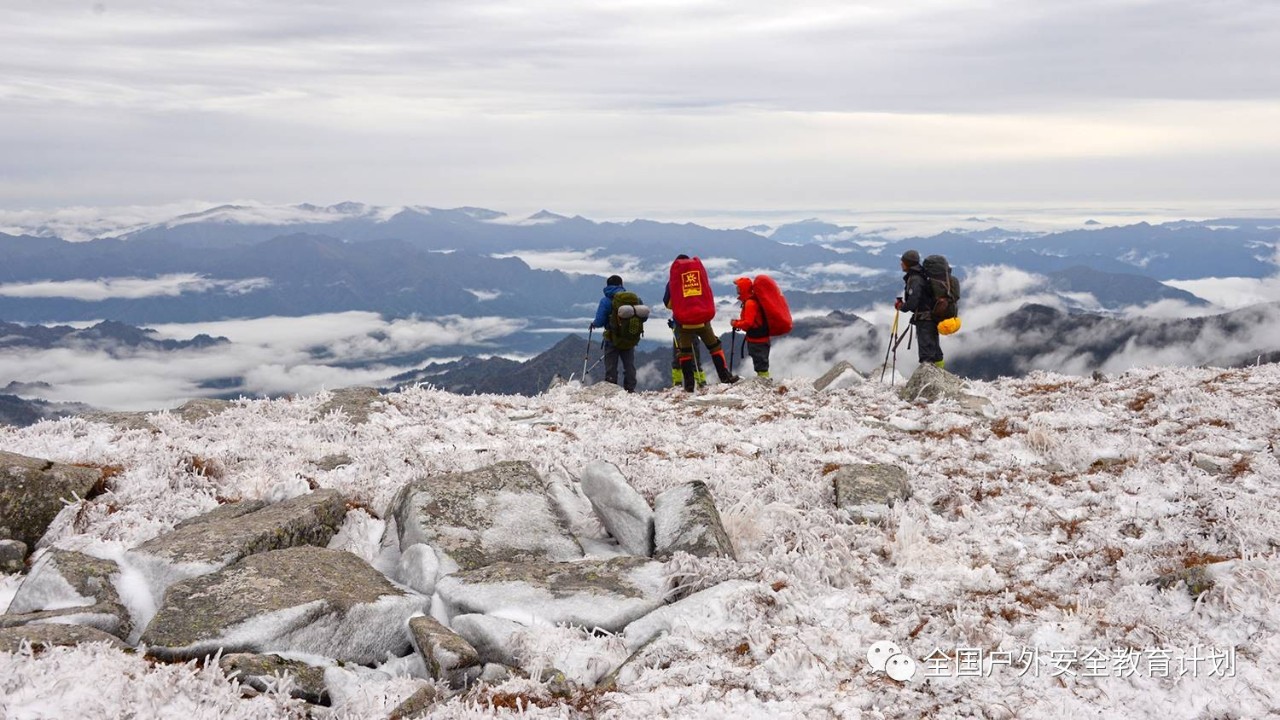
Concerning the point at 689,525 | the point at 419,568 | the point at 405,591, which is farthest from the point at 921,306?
the point at 405,591

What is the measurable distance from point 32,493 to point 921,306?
1759 centimetres

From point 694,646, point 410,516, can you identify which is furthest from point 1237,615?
point 410,516

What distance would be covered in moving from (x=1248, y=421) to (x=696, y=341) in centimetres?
1202

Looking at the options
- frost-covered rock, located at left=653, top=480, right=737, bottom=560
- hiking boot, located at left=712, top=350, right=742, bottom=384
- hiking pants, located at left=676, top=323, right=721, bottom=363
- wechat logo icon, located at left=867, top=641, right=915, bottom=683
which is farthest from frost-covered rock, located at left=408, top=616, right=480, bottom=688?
hiking pants, located at left=676, top=323, right=721, bottom=363

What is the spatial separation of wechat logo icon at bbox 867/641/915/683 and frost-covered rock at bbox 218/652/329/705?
158 inches

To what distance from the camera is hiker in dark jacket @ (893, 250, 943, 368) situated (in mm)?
19328

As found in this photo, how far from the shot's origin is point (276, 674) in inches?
217

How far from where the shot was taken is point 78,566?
667 cm

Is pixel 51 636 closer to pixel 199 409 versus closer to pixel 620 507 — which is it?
pixel 620 507

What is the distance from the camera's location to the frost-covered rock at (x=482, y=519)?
7715mm

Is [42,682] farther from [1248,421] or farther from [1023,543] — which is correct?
[1248,421]

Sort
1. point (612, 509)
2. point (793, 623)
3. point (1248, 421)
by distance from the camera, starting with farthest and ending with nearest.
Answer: point (1248, 421), point (612, 509), point (793, 623)

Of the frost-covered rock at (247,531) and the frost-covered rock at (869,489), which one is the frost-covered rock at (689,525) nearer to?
the frost-covered rock at (869,489)

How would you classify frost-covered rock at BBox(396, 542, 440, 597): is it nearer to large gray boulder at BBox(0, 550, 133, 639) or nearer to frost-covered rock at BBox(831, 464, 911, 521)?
large gray boulder at BBox(0, 550, 133, 639)
